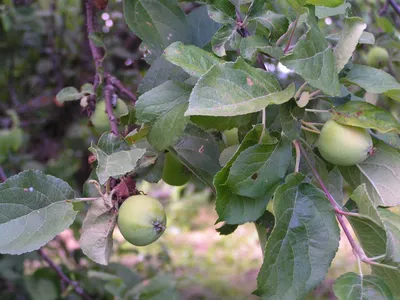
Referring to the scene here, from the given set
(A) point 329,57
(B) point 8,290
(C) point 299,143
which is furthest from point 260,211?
(B) point 8,290

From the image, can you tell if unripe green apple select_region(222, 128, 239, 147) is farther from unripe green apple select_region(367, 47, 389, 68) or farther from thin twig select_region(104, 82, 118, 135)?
unripe green apple select_region(367, 47, 389, 68)

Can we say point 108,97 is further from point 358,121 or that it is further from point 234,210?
point 358,121

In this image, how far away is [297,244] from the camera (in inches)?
35.3

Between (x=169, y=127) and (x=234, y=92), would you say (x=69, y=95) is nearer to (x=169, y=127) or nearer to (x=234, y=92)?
(x=169, y=127)

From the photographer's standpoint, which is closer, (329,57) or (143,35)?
→ (329,57)

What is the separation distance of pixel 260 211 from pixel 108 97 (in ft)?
1.76

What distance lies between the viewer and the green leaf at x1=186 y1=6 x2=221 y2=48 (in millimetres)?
1196


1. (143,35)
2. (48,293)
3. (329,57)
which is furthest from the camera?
(48,293)

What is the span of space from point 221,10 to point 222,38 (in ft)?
0.21

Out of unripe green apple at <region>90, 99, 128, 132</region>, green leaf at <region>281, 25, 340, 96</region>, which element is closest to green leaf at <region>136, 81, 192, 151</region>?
green leaf at <region>281, 25, 340, 96</region>

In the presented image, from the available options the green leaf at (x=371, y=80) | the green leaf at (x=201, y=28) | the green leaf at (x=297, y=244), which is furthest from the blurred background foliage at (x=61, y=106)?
the green leaf at (x=297, y=244)

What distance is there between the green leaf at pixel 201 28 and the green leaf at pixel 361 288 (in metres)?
0.61

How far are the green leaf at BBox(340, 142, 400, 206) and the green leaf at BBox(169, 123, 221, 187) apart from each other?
0.29 metres

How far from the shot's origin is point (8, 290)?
251 cm
